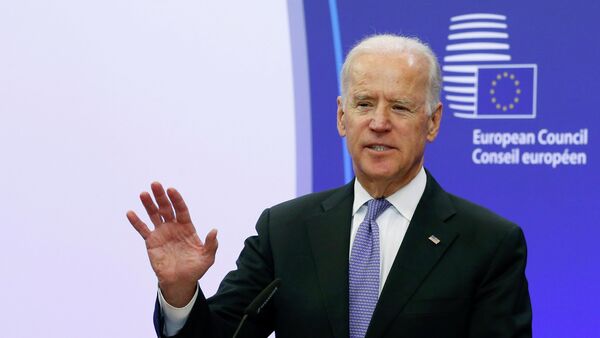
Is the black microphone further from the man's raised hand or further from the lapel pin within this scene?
the lapel pin

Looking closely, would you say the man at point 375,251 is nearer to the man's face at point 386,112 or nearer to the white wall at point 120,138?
the man's face at point 386,112

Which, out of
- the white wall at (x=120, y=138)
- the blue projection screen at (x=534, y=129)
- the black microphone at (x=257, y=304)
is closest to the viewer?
the black microphone at (x=257, y=304)

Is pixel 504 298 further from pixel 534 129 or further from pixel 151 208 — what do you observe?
pixel 534 129

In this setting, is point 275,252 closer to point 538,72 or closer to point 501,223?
point 501,223

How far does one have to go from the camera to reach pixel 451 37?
10.7ft

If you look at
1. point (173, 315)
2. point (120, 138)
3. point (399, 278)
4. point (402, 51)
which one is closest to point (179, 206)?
point (173, 315)

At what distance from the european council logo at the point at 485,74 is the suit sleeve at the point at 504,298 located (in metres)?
1.21

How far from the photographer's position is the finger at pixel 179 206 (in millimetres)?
1909

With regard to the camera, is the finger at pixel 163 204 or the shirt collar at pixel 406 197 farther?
the shirt collar at pixel 406 197

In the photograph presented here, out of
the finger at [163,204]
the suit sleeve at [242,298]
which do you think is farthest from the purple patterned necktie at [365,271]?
the finger at [163,204]

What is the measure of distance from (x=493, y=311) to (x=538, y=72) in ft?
4.72

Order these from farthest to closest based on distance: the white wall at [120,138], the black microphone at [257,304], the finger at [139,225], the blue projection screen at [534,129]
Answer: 1. the white wall at [120,138]
2. the blue projection screen at [534,129]
3. the finger at [139,225]
4. the black microphone at [257,304]

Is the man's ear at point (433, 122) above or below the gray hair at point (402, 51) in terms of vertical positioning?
below

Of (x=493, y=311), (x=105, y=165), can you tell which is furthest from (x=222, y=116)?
(x=493, y=311)
